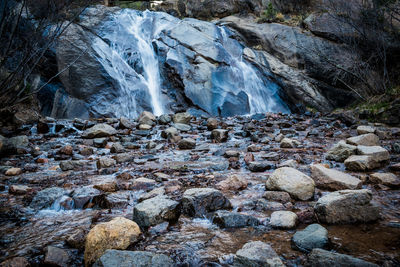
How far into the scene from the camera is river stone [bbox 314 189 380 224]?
6.05 ft

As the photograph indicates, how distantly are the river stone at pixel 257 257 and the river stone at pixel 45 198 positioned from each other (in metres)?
2.12

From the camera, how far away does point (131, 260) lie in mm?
1354

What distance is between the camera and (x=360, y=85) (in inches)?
515

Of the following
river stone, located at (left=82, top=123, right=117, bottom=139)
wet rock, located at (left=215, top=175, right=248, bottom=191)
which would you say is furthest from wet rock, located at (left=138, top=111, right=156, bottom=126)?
wet rock, located at (left=215, top=175, right=248, bottom=191)

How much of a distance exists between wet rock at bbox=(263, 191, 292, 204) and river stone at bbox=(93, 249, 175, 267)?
51.5 inches

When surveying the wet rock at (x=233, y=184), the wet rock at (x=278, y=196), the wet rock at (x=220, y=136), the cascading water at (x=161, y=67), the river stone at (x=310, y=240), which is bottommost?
the wet rock at (x=220, y=136)

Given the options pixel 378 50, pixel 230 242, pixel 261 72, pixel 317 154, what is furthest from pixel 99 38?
pixel 378 50

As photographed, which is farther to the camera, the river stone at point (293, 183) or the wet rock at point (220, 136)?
the wet rock at point (220, 136)

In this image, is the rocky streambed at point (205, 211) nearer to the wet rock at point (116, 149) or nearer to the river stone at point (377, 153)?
the river stone at point (377, 153)

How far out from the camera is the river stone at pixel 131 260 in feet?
4.35

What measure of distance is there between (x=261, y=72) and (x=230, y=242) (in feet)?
47.0

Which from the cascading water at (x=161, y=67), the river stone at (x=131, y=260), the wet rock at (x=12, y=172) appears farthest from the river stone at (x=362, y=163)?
the cascading water at (x=161, y=67)

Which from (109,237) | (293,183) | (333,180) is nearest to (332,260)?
(293,183)

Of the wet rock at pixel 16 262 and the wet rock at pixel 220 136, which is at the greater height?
the wet rock at pixel 16 262
